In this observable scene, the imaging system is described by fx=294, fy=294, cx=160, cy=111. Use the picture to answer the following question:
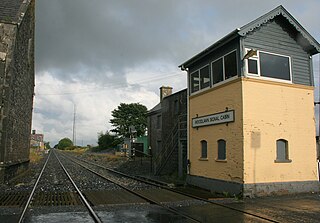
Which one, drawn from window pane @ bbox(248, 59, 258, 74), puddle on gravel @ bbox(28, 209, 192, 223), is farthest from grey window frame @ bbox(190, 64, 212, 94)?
puddle on gravel @ bbox(28, 209, 192, 223)

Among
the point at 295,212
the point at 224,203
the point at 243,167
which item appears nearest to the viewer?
the point at 295,212

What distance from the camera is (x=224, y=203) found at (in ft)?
34.4

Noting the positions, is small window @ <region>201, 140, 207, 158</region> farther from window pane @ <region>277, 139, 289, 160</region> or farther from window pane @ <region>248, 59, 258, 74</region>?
window pane @ <region>248, 59, 258, 74</region>

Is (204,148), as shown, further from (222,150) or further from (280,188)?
(280,188)

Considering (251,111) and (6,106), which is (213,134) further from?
(6,106)

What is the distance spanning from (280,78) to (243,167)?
446cm

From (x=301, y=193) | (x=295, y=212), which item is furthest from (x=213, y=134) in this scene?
(x=295, y=212)

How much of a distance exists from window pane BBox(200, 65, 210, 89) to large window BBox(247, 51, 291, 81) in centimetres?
272

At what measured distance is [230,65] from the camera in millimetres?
13117

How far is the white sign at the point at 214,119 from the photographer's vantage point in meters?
12.7

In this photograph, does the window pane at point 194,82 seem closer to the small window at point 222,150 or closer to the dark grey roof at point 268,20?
the dark grey roof at point 268,20

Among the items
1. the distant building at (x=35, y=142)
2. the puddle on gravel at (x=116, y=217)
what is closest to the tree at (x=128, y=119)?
the distant building at (x=35, y=142)

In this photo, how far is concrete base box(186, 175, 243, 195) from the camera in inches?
465

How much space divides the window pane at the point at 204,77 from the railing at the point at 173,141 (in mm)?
3282
